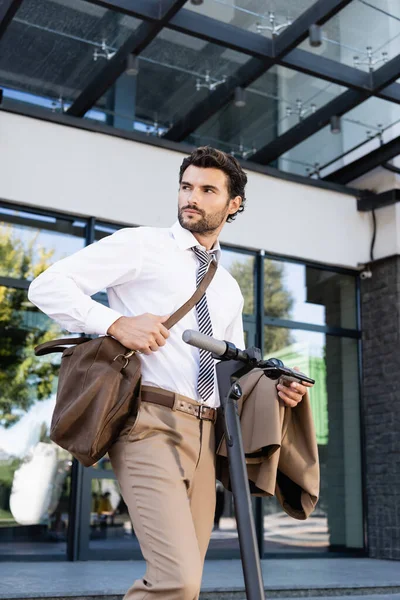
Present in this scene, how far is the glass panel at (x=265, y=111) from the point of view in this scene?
5.80 meters

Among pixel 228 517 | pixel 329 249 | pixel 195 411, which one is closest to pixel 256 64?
pixel 329 249

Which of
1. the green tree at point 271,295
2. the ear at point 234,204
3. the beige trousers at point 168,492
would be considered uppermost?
the green tree at point 271,295

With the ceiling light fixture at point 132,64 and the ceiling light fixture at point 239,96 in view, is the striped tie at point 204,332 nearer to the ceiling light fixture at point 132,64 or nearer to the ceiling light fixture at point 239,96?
the ceiling light fixture at point 132,64

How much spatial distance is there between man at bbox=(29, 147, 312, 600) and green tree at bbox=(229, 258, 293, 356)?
4.39 m

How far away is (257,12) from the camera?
5.04 meters

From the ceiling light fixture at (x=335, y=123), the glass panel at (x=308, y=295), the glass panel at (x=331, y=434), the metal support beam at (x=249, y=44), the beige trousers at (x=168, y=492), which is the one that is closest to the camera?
the beige trousers at (x=168, y=492)

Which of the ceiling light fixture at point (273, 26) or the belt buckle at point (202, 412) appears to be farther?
the ceiling light fixture at point (273, 26)

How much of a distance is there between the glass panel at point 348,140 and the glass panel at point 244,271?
1.00m

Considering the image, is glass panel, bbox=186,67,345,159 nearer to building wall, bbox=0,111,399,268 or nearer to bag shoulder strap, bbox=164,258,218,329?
building wall, bbox=0,111,399,268

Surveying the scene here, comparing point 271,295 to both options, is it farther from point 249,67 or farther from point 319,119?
point 249,67

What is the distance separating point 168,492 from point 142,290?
1.86 ft

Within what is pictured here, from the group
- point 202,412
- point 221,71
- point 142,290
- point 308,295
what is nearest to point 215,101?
point 221,71

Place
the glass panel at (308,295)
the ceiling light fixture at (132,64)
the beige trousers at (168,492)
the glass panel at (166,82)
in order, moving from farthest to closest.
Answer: the glass panel at (308,295) < the glass panel at (166,82) < the ceiling light fixture at (132,64) < the beige trousers at (168,492)

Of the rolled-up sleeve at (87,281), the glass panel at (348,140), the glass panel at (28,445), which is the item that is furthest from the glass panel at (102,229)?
the rolled-up sleeve at (87,281)
